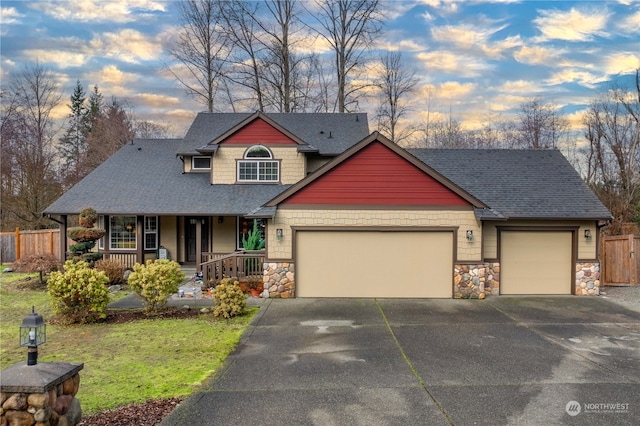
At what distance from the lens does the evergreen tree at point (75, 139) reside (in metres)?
29.0

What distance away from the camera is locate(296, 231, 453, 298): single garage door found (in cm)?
1138

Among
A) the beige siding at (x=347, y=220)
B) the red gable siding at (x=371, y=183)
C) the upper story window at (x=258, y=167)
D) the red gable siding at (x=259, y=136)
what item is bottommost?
the beige siding at (x=347, y=220)

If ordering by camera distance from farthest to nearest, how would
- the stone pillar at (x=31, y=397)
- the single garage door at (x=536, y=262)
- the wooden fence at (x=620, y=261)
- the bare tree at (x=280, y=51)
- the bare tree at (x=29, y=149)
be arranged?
the bare tree at (x=280, y=51)
the bare tree at (x=29, y=149)
the wooden fence at (x=620, y=261)
the single garage door at (x=536, y=262)
the stone pillar at (x=31, y=397)

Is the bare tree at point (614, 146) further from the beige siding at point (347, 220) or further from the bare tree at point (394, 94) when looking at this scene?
the beige siding at point (347, 220)

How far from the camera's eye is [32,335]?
12.9 feet

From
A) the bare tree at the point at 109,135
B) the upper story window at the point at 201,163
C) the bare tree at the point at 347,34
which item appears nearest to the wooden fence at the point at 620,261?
the upper story window at the point at 201,163

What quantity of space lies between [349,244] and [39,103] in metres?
25.2

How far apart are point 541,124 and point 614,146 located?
20.7 ft

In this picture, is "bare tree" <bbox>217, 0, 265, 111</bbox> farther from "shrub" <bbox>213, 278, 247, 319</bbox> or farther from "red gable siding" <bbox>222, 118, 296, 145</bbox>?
"shrub" <bbox>213, 278, 247, 319</bbox>

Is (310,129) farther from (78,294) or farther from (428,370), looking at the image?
(428,370)

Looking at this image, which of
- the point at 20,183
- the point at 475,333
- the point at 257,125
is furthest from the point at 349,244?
the point at 20,183

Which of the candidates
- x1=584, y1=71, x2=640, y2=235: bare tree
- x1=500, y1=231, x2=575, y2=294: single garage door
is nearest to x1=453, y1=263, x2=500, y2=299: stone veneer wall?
x1=500, y1=231, x2=575, y2=294: single garage door

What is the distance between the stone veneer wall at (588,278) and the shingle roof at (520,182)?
1470 mm

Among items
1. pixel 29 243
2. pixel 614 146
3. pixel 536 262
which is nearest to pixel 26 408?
Answer: pixel 536 262
